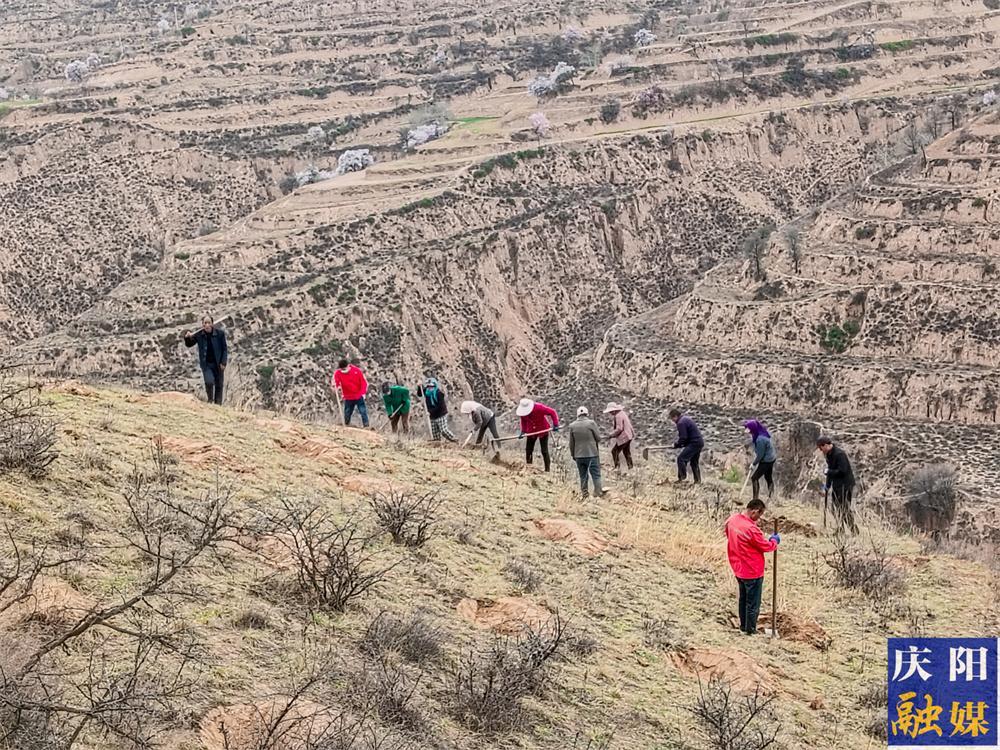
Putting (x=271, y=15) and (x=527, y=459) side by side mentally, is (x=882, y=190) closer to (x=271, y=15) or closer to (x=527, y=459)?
(x=527, y=459)

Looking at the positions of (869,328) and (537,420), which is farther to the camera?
(869,328)

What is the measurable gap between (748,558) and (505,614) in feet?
7.84

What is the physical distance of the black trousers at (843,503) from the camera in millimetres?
18406

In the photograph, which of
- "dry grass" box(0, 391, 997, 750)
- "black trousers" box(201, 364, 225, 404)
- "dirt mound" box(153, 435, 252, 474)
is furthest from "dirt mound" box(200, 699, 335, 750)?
"black trousers" box(201, 364, 225, 404)

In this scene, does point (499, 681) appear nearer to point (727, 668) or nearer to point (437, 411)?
point (727, 668)

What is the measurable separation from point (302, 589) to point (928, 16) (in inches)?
3742

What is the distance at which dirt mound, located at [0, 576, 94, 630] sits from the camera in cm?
921

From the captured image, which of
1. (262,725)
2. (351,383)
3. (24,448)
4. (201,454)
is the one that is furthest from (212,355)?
(262,725)

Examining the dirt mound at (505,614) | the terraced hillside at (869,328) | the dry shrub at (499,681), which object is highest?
the dry shrub at (499,681)

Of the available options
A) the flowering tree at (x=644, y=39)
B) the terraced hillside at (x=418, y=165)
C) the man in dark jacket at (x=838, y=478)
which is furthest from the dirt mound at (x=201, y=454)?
the flowering tree at (x=644, y=39)

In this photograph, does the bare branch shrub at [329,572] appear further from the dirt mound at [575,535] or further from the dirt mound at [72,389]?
the dirt mound at [72,389]

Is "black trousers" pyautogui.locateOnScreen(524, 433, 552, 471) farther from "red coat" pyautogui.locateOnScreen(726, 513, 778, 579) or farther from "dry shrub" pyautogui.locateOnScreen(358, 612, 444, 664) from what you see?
"dry shrub" pyautogui.locateOnScreen(358, 612, 444, 664)

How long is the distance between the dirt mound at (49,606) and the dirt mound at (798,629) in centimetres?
629

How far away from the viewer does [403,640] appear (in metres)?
10.3
